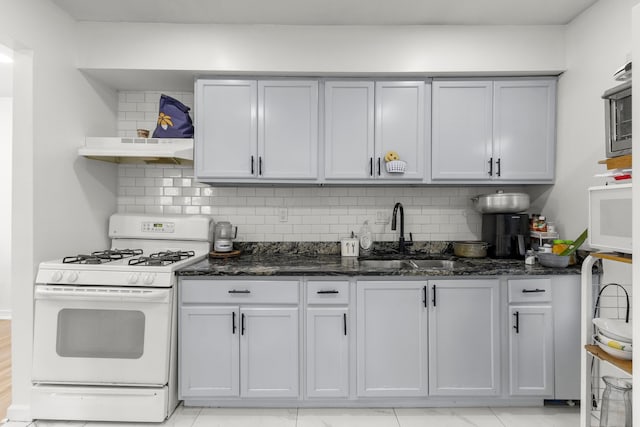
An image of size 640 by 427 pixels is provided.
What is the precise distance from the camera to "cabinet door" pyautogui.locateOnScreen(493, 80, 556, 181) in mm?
2672

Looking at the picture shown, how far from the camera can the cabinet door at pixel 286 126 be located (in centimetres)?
266

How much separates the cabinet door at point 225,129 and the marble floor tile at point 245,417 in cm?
157

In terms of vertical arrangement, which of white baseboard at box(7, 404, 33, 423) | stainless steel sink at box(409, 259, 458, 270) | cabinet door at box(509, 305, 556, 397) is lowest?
white baseboard at box(7, 404, 33, 423)

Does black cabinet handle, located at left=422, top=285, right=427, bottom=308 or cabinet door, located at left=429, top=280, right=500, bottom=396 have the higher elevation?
black cabinet handle, located at left=422, top=285, right=427, bottom=308

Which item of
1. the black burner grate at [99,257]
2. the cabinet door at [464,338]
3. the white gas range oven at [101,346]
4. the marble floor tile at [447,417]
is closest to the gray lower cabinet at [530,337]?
the cabinet door at [464,338]

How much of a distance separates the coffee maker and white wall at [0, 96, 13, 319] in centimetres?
488

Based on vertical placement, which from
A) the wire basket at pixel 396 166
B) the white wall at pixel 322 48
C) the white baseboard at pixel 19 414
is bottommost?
the white baseboard at pixel 19 414

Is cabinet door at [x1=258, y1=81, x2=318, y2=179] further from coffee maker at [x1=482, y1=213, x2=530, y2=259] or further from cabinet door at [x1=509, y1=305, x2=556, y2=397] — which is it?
cabinet door at [x1=509, y1=305, x2=556, y2=397]

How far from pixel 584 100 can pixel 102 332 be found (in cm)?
340

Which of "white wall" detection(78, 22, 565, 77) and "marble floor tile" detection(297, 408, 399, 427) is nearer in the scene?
"marble floor tile" detection(297, 408, 399, 427)

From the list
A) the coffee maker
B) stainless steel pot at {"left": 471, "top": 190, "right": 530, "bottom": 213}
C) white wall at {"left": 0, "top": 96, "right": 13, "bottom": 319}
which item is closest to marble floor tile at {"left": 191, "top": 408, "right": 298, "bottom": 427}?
the coffee maker

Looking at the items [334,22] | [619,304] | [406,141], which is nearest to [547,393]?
[619,304]

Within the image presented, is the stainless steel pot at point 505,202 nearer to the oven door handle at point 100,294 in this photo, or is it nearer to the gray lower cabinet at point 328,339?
the gray lower cabinet at point 328,339

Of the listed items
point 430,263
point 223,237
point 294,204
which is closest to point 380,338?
point 430,263
